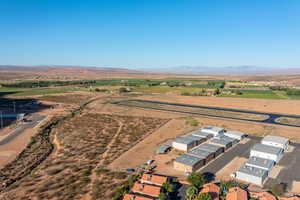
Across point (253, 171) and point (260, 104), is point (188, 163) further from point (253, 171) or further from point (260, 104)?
point (260, 104)

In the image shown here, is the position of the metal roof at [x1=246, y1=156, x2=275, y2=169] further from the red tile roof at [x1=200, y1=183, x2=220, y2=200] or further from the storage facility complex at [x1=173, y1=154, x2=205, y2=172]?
the red tile roof at [x1=200, y1=183, x2=220, y2=200]

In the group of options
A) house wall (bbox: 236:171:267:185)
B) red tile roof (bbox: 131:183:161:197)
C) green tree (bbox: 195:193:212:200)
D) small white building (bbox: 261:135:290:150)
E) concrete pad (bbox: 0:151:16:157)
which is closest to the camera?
green tree (bbox: 195:193:212:200)

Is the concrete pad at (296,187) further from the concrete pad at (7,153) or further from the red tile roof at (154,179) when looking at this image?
the concrete pad at (7,153)

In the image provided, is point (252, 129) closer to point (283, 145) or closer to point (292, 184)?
point (283, 145)

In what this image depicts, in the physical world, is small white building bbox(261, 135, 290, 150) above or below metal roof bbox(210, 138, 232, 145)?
above

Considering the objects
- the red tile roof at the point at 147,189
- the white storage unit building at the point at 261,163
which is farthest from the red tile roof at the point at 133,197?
the white storage unit building at the point at 261,163

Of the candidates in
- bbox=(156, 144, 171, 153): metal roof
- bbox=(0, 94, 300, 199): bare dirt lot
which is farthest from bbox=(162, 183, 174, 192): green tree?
bbox=(156, 144, 171, 153): metal roof
